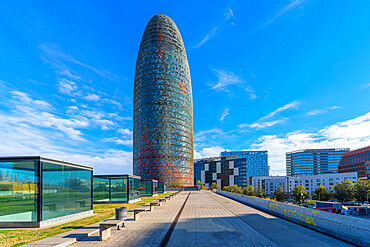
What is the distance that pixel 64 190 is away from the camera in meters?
16.9

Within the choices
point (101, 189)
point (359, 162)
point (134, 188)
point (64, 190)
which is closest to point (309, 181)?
point (359, 162)

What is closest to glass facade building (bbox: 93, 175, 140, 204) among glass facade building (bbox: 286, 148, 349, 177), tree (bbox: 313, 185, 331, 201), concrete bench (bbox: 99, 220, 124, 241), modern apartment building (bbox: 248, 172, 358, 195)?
concrete bench (bbox: 99, 220, 124, 241)

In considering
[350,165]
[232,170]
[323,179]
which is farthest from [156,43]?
[350,165]

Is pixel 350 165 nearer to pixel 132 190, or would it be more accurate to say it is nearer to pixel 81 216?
pixel 132 190

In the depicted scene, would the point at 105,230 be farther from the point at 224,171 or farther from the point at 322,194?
the point at 224,171

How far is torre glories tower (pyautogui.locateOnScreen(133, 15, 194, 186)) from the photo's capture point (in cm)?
13088

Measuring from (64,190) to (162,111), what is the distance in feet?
386

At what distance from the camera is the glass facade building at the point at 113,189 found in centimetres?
3055

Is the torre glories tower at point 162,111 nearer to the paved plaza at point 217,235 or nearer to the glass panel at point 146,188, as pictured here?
the glass panel at point 146,188

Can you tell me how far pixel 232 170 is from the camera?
585 feet

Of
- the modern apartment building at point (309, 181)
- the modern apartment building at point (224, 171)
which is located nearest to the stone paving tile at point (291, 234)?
the modern apartment building at point (309, 181)

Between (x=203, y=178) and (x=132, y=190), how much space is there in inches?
6515

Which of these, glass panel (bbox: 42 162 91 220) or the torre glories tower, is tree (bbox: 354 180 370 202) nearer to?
glass panel (bbox: 42 162 91 220)

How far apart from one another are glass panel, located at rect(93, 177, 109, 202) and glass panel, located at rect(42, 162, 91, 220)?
35.1ft
